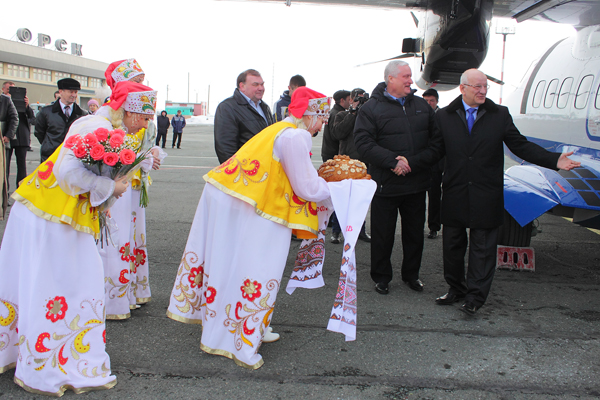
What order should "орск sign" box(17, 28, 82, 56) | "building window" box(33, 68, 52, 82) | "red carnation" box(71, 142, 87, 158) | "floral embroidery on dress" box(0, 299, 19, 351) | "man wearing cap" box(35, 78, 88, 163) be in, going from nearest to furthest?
1. "red carnation" box(71, 142, 87, 158)
2. "floral embroidery on dress" box(0, 299, 19, 351)
3. "man wearing cap" box(35, 78, 88, 163)
4. "орск sign" box(17, 28, 82, 56)
5. "building window" box(33, 68, 52, 82)

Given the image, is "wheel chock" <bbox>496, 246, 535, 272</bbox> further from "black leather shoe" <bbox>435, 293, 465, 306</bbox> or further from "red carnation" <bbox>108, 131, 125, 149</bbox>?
"red carnation" <bbox>108, 131, 125, 149</bbox>

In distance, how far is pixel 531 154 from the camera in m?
3.94

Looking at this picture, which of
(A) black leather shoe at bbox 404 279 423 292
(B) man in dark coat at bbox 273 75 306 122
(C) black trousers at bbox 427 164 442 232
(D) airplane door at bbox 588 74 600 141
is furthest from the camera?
(B) man in dark coat at bbox 273 75 306 122

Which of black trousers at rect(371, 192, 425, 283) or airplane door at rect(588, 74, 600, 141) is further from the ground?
airplane door at rect(588, 74, 600, 141)

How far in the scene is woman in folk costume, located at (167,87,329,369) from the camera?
9.66 ft

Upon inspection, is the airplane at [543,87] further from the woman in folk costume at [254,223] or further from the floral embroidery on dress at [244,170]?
the floral embroidery on dress at [244,170]

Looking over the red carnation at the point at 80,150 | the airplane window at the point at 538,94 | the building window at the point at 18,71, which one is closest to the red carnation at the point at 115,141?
the red carnation at the point at 80,150

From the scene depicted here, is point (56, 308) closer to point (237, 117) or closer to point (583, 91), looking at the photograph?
point (237, 117)

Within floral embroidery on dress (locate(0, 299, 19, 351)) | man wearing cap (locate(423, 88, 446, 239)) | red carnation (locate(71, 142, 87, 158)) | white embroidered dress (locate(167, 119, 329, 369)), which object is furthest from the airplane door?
floral embroidery on dress (locate(0, 299, 19, 351))

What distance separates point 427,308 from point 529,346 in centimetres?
91

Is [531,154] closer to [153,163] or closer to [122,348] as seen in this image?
[153,163]

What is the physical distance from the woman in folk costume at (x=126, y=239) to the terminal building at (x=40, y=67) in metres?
49.2

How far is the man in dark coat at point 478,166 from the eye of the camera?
395 centimetres

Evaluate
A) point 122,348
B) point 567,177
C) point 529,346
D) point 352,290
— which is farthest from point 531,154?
point 122,348
